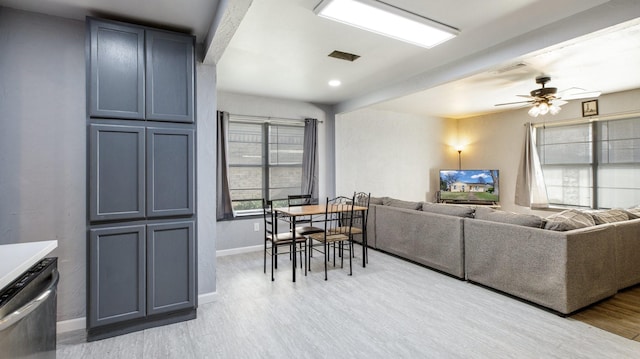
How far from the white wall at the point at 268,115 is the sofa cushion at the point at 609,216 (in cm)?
359

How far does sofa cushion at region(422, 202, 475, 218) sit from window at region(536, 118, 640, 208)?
3.38 metres

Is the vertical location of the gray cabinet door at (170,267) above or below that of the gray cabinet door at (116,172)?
below

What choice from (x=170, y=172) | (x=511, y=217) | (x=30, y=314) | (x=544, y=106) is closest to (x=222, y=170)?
(x=170, y=172)

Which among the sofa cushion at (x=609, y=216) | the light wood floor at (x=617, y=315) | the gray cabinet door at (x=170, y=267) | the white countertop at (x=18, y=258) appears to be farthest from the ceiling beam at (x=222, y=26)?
the sofa cushion at (x=609, y=216)

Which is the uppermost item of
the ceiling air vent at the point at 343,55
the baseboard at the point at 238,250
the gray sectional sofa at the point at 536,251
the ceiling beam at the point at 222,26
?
the ceiling air vent at the point at 343,55

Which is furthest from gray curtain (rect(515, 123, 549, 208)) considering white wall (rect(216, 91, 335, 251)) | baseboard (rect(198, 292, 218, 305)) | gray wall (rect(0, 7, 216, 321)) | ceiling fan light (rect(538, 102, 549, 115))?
gray wall (rect(0, 7, 216, 321))

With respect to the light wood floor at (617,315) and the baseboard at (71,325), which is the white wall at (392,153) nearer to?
the light wood floor at (617,315)

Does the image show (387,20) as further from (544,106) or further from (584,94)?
(584,94)

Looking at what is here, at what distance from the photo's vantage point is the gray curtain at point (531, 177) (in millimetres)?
5898

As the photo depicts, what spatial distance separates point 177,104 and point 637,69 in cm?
533

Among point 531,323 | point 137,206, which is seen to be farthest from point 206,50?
point 531,323

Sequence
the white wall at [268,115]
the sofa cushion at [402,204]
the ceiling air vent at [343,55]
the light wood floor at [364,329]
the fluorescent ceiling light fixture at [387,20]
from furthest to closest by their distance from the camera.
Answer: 1. the white wall at [268,115]
2. the sofa cushion at [402,204]
3. the ceiling air vent at [343,55]
4. the fluorescent ceiling light fixture at [387,20]
5. the light wood floor at [364,329]

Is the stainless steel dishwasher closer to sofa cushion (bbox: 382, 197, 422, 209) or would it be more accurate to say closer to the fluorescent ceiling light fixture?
the fluorescent ceiling light fixture

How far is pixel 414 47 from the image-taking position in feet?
10.2
